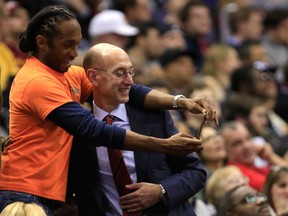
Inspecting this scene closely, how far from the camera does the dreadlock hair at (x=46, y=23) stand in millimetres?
5906

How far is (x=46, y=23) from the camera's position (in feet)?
19.5

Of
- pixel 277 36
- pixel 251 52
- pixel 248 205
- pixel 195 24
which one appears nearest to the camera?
pixel 248 205

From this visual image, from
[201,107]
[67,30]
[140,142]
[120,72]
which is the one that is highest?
[67,30]

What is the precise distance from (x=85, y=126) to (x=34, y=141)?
339 mm

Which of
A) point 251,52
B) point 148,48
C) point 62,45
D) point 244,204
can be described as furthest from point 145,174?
point 251,52

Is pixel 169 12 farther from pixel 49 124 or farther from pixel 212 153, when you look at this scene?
pixel 49 124

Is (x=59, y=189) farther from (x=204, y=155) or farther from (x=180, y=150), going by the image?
(x=204, y=155)

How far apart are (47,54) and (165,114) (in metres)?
0.90

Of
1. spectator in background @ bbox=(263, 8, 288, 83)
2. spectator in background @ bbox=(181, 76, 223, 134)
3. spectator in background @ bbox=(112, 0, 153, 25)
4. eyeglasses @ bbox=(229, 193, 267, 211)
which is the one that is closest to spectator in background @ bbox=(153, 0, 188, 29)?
spectator in background @ bbox=(112, 0, 153, 25)

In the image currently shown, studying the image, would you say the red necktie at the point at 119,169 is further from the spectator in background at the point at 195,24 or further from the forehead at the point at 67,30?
the spectator in background at the point at 195,24

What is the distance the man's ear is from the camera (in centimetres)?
595

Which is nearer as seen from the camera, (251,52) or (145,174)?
(145,174)

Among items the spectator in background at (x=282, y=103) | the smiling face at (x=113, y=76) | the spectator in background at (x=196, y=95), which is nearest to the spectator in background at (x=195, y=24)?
the spectator in background at (x=282, y=103)

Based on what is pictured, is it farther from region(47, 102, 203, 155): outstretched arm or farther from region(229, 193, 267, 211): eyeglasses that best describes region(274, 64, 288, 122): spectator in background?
region(47, 102, 203, 155): outstretched arm
